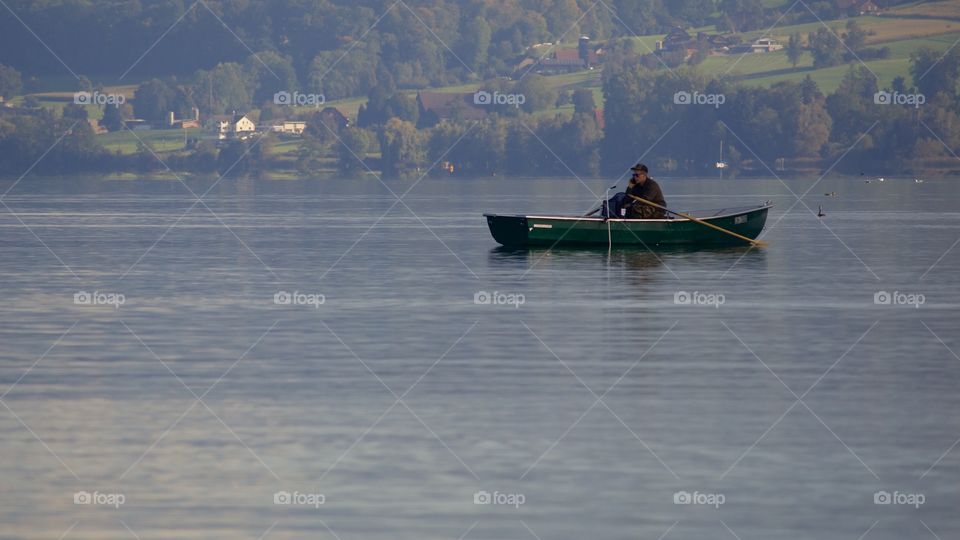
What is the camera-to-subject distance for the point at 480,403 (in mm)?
26344

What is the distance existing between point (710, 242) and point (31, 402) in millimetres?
40263

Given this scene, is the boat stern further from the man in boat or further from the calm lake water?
the calm lake water

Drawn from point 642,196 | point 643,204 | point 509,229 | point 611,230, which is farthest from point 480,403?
point 509,229

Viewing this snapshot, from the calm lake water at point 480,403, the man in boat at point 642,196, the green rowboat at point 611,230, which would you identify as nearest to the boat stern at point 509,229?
the green rowboat at point 611,230

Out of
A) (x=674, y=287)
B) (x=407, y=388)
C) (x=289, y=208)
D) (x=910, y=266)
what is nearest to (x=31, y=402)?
(x=407, y=388)

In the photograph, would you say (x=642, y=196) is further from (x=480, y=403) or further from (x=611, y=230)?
(x=480, y=403)

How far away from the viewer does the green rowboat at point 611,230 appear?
6075cm

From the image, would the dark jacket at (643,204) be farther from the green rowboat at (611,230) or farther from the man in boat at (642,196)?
the green rowboat at (611,230)

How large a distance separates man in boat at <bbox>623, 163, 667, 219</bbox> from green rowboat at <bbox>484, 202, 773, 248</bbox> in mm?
436

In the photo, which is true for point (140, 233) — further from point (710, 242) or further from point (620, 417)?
point (620, 417)

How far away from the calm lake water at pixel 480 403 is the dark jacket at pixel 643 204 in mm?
7299

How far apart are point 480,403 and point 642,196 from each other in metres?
35.4

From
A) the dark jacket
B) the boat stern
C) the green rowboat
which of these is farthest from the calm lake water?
the boat stern

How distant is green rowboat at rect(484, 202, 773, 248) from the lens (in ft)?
199
